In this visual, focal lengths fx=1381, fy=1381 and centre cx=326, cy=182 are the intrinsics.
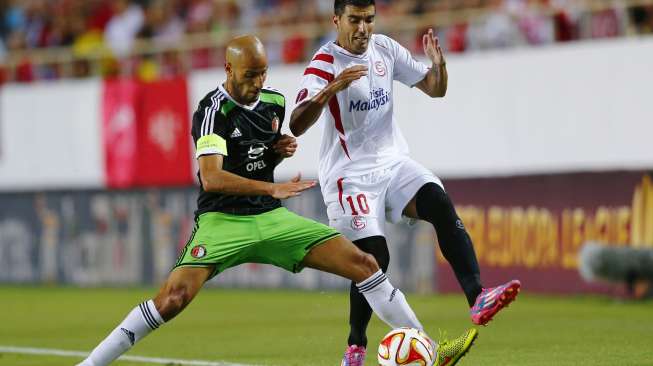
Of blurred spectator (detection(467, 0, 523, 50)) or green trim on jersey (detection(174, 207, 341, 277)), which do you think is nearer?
green trim on jersey (detection(174, 207, 341, 277))

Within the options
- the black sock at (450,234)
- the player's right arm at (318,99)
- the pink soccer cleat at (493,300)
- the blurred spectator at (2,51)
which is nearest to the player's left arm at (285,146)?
the player's right arm at (318,99)

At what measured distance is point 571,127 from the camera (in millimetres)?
16406

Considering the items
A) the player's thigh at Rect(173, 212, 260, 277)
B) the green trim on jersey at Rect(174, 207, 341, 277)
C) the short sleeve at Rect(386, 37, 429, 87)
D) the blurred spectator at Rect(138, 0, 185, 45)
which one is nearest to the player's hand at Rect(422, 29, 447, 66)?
the short sleeve at Rect(386, 37, 429, 87)

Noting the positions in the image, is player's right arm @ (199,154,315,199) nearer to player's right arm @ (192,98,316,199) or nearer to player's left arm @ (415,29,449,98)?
player's right arm @ (192,98,316,199)

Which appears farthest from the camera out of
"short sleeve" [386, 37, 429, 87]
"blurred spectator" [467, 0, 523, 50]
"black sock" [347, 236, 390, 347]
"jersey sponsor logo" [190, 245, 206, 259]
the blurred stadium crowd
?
"blurred spectator" [467, 0, 523, 50]

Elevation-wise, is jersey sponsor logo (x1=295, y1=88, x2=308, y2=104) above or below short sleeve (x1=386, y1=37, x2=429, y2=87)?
below

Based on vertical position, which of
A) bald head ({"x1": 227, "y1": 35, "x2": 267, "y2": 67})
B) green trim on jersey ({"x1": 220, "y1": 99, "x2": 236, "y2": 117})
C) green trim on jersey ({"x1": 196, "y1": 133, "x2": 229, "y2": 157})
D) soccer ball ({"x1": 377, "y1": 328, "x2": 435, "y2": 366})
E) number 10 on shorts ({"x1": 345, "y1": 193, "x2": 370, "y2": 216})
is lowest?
soccer ball ({"x1": 377, "y1": 328, "x2": 435, "y2": 366})

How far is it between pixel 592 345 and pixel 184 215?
1093 cm

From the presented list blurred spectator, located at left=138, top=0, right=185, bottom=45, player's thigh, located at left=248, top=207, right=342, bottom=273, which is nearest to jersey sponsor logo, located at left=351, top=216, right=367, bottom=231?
player's thigh, located at left=248, top=207, right=342, bottom=273

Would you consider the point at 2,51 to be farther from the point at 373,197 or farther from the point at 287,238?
the point at 287,238

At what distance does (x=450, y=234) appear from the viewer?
28.2 ft

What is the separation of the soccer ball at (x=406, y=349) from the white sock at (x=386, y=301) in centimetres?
13

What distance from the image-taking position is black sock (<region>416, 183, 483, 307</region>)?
8.51 m

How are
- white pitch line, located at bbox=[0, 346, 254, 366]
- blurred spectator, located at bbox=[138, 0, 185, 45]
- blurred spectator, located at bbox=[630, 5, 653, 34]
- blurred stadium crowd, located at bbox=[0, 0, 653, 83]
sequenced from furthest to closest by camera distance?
blurred spectator, located at bbox=[138, 0, 185, 45] < blurred stadium crowd, located at bbox=[0, 0, 653, 83] < blurred spectator, located at bbox=[630, 5, 653, 34] < white pitch line, located at bbox=[0, 346, 254, 366]
